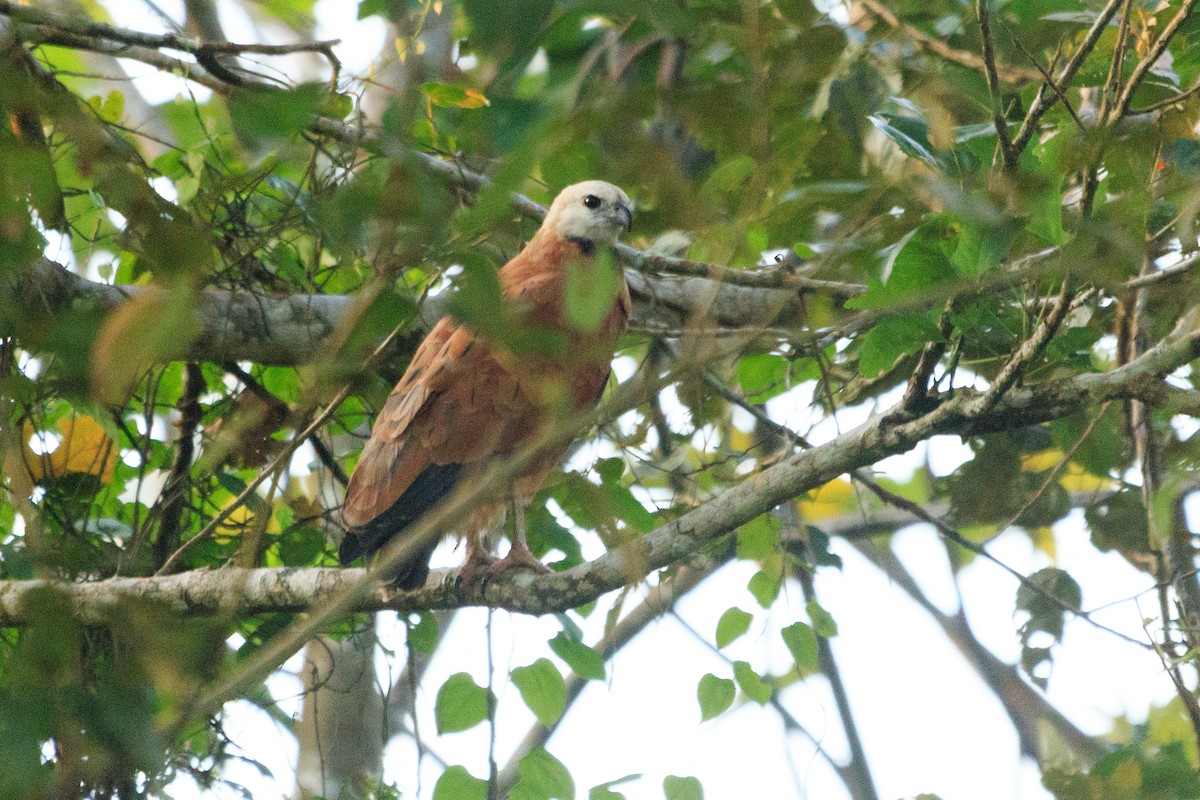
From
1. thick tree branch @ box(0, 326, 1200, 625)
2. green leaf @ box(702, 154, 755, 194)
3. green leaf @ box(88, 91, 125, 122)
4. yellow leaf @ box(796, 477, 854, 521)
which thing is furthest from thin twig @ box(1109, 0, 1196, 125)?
yellow leaf @ box(796, 477, 854, 521)

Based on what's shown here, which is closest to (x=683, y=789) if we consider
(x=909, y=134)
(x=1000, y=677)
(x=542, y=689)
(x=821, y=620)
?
(x=542, y=689)

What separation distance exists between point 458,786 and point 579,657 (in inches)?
18.9

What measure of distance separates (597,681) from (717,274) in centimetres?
231

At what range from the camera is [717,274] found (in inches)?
39.6

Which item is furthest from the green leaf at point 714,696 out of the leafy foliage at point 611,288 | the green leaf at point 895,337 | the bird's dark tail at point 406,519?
the green leaf at point 895,337

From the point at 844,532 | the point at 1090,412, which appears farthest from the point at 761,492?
the point at 844,532

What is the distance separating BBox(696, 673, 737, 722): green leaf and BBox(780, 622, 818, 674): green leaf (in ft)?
0.87

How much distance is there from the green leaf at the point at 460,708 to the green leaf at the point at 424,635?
507 millimetres

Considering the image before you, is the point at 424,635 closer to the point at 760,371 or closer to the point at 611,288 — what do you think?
the point at 760,371

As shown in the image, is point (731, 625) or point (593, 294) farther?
point (731, 625)

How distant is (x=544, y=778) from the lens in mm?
2787

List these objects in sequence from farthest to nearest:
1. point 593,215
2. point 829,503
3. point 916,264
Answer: point 829,503 < point 593,215 < point 916,264

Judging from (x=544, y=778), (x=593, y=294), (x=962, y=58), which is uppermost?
(x=962, y=58)

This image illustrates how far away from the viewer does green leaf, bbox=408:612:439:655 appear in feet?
11.6
